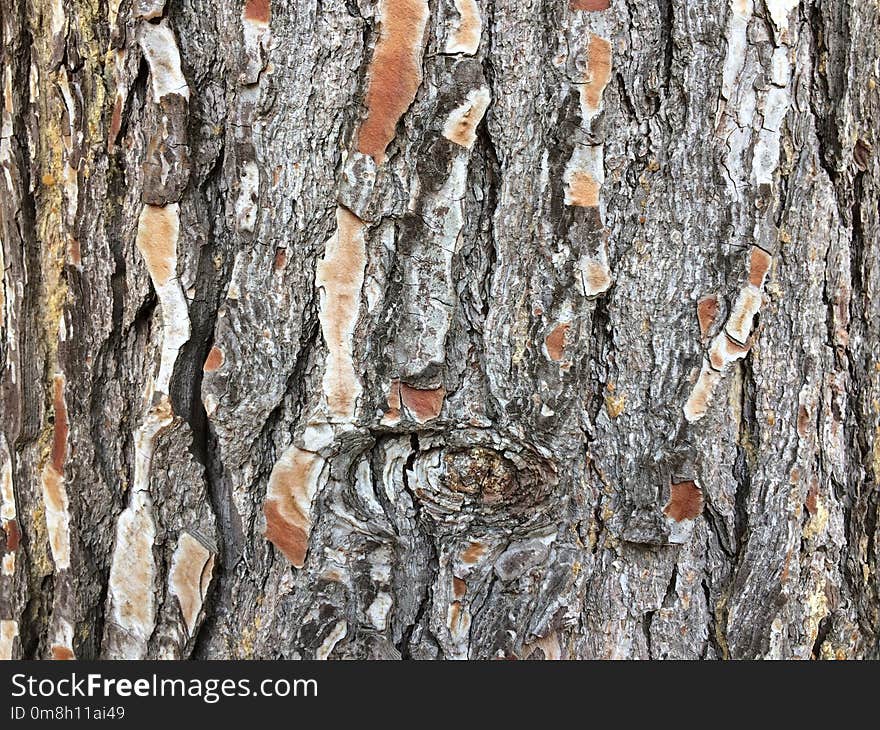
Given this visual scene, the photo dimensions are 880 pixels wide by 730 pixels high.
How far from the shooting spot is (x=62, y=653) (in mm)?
978

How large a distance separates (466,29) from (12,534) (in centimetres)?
89

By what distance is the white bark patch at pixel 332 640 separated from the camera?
90cm

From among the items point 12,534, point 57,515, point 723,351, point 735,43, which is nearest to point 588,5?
point 735,43

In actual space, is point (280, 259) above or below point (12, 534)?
above

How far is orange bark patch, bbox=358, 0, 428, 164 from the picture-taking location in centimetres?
82

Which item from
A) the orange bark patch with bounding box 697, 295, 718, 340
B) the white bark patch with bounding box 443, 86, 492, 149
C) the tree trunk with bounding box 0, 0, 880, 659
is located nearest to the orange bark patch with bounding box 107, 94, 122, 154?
the tree trunk with bounding box 0, 0, 880, 659

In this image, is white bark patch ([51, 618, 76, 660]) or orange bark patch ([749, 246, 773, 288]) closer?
orange bark patch ([749, 246, 773, 288])

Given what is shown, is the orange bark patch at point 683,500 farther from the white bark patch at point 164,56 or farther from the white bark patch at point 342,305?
the white bark patch at point 164,56

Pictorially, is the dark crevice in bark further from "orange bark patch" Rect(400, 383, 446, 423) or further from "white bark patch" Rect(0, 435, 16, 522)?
"white bark patch" Rect(0, 435, 16, 522)

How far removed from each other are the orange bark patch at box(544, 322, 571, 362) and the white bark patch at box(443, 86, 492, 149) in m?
0.24

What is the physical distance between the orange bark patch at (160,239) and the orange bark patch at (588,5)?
512 millimetres

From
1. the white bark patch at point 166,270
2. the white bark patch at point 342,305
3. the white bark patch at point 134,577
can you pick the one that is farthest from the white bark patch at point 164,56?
the white bark patch at point 134,577

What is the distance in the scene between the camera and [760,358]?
0.88 metres

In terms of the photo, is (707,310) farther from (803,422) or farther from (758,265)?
(803,422)
